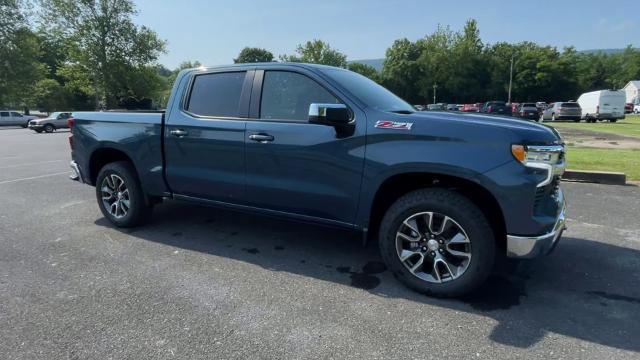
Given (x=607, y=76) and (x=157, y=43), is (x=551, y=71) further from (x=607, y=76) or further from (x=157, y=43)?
(x=157, y=43)

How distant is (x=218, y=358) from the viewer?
101 inches

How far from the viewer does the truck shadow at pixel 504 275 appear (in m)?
2.94

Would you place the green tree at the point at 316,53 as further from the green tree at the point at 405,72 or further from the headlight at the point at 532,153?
the headlight at the point at 532,153

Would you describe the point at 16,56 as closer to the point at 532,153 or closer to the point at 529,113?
the point at 529,113

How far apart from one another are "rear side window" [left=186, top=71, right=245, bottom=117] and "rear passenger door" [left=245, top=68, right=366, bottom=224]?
0.25 m

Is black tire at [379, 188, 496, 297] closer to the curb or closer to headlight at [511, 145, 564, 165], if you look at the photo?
headlight at [511, 145, 564, 165]

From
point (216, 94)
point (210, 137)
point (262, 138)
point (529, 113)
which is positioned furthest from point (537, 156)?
point (529, 113)

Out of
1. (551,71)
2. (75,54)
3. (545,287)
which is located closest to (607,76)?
(551,71)

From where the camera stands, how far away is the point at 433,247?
132 inches

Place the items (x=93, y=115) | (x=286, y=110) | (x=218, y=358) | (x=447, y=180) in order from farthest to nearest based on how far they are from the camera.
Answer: (x=93, y=115), (x=286, y=110), (x=447, y=180), (x=218, y=358)

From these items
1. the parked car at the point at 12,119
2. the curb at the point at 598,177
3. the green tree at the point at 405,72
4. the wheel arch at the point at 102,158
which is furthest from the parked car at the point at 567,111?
the parked car at the point at 12,119

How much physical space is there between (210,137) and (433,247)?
2.39 metres

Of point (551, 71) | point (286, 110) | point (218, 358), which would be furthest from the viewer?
point (551, 71)

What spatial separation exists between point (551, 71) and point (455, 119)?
→ 82.2 meters
